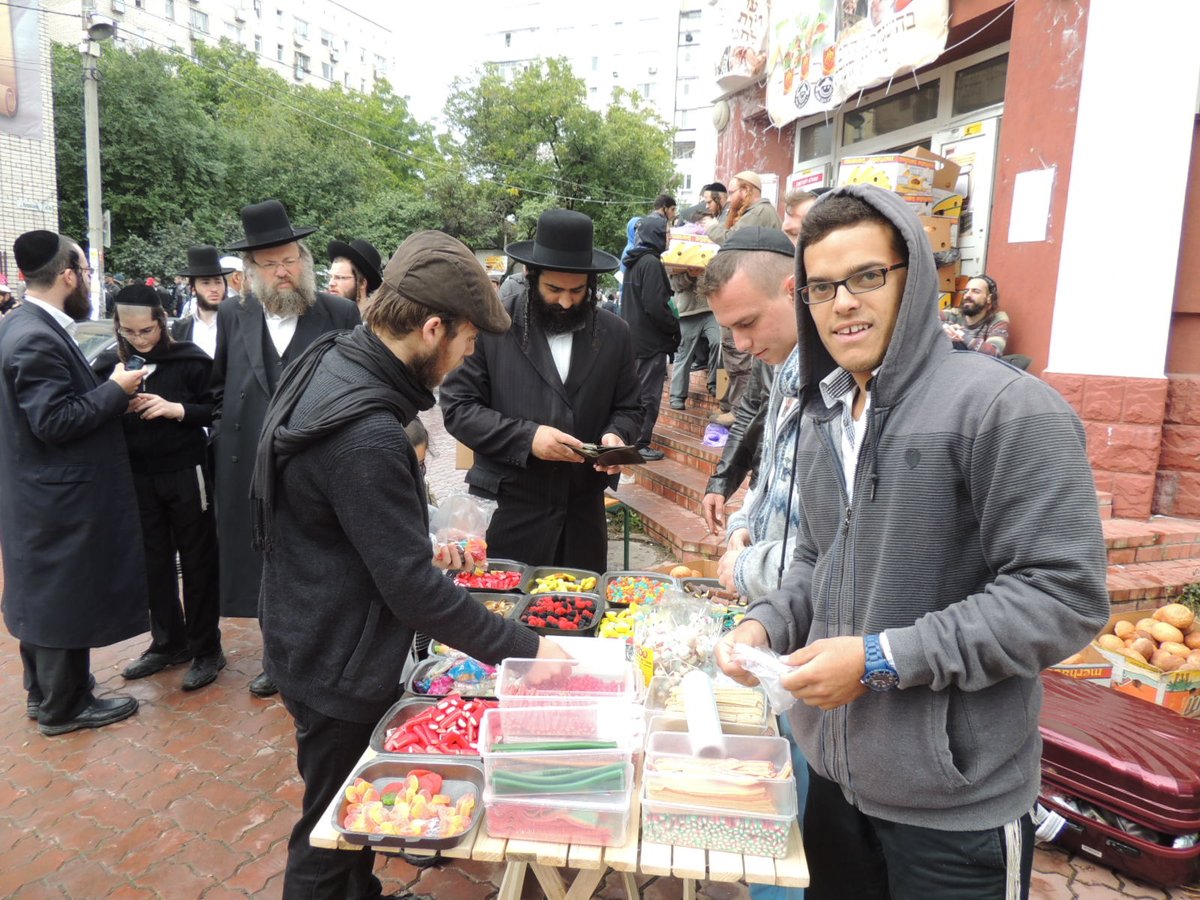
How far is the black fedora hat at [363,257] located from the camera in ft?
16.2

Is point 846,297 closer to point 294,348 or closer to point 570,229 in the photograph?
point 570,229

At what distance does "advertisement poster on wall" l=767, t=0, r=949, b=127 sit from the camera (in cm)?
611

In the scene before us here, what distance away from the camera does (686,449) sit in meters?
7.11

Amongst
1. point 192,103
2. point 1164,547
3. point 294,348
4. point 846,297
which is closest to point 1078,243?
point 1164,547

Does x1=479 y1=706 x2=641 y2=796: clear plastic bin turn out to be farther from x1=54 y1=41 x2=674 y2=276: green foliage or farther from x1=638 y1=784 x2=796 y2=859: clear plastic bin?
x1=54 y1=41 x2=674 y2=276: green foliage

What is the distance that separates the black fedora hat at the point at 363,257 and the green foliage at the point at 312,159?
2144 centimetres

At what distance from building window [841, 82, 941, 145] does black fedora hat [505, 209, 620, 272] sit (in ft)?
19.0

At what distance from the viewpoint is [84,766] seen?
134 inches

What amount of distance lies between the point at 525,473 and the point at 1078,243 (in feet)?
12.9

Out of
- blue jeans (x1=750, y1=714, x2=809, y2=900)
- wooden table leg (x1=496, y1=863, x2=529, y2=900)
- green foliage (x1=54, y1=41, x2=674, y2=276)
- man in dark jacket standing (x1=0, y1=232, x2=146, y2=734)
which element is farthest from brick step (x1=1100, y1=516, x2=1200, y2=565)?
green foliage (x1=54, y1=41, x2=674, y2=276)

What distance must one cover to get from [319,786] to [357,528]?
2.55ft

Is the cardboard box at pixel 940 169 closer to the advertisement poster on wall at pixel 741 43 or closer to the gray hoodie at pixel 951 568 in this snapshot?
the advertisement poster on wall at pixel 741 43

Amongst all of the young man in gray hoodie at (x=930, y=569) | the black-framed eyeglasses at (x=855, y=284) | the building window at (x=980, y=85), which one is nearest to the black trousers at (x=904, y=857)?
the young man in gray hoodie at (x=930, y=569)

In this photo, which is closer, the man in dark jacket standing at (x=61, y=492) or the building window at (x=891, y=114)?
the man in dark jacket standing at (x=61, y=492)
